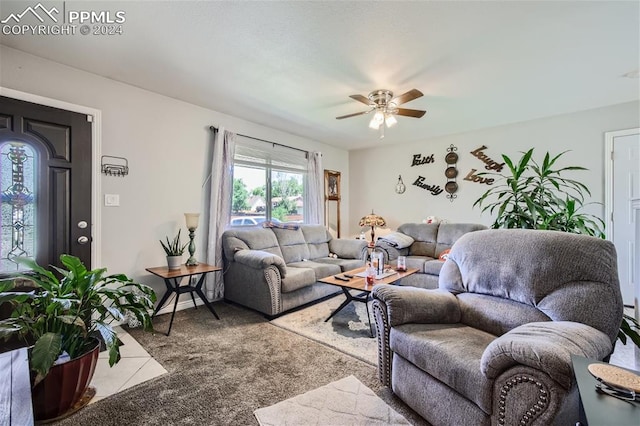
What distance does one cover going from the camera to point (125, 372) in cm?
204

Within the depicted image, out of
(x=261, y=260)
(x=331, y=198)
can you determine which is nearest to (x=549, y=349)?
(x=261, y=260)

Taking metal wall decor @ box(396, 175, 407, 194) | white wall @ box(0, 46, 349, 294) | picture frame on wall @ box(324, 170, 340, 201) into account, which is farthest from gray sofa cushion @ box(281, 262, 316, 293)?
metal wall decor @ box(396, 175, 407, 194)

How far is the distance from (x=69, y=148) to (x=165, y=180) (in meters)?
0.89

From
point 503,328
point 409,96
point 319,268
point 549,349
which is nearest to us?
point 549,349

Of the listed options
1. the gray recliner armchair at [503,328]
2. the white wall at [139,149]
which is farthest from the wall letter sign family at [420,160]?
the white wall at [139,149]

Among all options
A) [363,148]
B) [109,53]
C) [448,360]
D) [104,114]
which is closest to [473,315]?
[448,360]

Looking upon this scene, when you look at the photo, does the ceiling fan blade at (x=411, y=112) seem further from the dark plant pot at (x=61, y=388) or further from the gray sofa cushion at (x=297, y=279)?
the dark plant pot at (x=61, y=388)

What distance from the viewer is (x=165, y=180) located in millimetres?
3279

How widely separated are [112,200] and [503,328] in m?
3.50

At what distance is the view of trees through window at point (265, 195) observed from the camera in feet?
13.5

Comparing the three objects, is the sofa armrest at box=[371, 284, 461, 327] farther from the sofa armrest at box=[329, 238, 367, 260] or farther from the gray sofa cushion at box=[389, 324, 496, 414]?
the sofa armrest at box=[329, 238, 367, 260]

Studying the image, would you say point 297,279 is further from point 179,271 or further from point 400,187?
point 400,187

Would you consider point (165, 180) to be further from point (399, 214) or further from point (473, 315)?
point (399, 214)

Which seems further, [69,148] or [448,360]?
[69,148]
